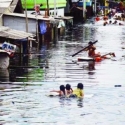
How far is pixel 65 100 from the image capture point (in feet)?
92.3

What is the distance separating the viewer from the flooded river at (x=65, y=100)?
24.8 metres

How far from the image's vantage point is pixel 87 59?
142 ft

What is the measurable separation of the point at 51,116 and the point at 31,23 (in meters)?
30.3

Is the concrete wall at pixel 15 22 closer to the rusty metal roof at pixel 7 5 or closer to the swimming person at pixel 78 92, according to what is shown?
the rusty metal roof at pixel 7 5

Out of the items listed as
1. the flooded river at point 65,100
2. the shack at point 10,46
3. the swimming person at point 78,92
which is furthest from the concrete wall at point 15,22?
the swimming person at point 78,92

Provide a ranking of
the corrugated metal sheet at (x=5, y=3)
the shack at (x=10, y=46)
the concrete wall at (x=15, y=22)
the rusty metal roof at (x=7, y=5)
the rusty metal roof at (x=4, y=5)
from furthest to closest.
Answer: the concrete wall at (x=15, y=22) → the corrugated metal sheet at (x=5, y=3) → the rusty metal roof at (x=7, y=5) → the rusty metal roof at (x=4, y=5) → the shack at (x=10, y=46)

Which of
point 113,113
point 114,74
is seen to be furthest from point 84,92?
point 114,74

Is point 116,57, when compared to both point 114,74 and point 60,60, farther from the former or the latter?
point 114,74

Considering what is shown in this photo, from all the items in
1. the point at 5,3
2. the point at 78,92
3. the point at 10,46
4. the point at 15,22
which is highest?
the point at 5,3

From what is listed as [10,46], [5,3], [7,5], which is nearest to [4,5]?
[7,5]

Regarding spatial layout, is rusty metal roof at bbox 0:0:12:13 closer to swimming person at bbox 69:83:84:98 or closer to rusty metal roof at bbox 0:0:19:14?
rusty metal roof at bbox 0:0:19:14

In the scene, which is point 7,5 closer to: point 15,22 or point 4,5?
point 4,5

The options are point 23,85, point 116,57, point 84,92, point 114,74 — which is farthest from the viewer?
point 116,57

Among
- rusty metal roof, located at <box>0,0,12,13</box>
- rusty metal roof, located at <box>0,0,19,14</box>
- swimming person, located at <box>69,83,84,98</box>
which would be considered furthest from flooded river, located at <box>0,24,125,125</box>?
rusty metal roof, located at <box>0,0,19,14</box>
